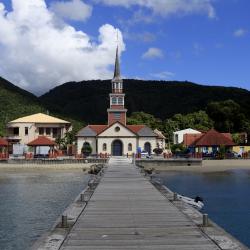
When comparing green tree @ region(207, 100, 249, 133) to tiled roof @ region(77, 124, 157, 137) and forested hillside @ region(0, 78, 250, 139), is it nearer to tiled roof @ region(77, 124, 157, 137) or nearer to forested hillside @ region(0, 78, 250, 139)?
forested hillside @ region(0, 78, 250, 139)

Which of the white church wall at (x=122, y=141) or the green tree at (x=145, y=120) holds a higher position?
the green tree at (x=145, y=120)

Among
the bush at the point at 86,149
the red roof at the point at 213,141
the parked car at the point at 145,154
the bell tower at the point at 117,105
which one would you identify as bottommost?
the parked car at the point at 145,154

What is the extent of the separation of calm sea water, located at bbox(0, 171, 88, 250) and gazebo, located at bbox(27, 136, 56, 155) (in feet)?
81.0

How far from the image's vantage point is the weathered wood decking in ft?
41.3

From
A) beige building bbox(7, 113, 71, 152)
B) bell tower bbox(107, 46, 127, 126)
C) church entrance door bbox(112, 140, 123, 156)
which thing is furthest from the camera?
beige building bbox(7, 113, 71, 152)

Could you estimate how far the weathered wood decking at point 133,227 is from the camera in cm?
1258

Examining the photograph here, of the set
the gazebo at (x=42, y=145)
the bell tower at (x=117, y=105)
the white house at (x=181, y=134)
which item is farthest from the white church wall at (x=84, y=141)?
the white house at (x=181, y=134)

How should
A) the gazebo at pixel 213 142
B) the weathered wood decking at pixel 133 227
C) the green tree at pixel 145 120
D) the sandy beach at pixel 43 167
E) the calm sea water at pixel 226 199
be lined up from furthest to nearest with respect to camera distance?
the green tree at pixel 145 120 → the gazebo at pixel 213 142 → the sandy beach at pixel 43 167 → the calm sea water at pixel 226 199 → the weathered wood decking at pixel 133 227

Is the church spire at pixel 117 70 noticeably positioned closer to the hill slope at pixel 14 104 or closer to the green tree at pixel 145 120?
the green tree at pixel 145 120

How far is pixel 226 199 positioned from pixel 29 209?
13328 mm

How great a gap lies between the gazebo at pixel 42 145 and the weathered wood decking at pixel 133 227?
5045 cm

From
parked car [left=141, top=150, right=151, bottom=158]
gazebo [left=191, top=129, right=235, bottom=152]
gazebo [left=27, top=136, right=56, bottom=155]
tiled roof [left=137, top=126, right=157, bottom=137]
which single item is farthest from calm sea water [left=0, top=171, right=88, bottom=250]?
tiled roof [left=137, top=126, right=157, bottom=137]

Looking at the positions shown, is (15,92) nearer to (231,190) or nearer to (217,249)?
(231,190)

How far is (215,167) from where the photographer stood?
67.5m
